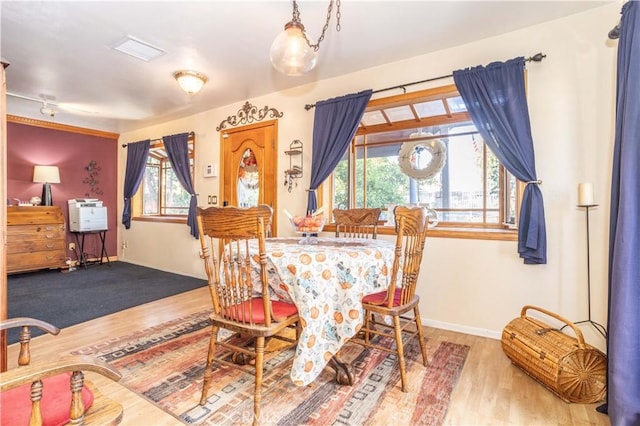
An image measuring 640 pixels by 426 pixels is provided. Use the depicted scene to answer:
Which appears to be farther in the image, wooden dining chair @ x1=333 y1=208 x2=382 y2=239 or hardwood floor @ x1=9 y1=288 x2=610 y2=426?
wooden dining chair @ x1=333 y1=208 x2=382 y2=239

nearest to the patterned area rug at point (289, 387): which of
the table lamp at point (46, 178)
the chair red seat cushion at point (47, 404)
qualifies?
the chair red seat cushion at point (47, 404)

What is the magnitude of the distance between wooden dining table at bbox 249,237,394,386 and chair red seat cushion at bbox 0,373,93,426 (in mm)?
925

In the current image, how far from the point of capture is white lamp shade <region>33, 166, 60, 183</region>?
4.89m

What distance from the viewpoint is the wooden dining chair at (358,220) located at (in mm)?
2734

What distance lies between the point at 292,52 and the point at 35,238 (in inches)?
206

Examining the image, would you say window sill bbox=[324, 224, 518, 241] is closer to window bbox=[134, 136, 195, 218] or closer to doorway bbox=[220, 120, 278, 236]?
doorway bbox=[220, 120, 278, 236]

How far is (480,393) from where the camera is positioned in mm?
1809

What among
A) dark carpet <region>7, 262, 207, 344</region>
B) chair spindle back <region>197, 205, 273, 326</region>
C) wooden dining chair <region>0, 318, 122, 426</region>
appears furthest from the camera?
dark carpet <region>7, 262, 207, 344</region>

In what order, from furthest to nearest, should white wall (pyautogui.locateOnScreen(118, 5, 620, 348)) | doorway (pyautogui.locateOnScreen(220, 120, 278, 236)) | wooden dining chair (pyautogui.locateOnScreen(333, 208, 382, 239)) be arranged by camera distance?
doorway (pyautogui.locateOnScreen(220, 120, 278, 236)), wooden dining chair (pyautogui.locateOnScreen(333, 208, 382, 239)), white wall (pyautogui.locateOnScreen(118, 5, 620, 348))

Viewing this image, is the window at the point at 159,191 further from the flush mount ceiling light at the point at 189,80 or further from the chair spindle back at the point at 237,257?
the chair spindle back at the point at 237,257

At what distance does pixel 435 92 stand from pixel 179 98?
3247 mm

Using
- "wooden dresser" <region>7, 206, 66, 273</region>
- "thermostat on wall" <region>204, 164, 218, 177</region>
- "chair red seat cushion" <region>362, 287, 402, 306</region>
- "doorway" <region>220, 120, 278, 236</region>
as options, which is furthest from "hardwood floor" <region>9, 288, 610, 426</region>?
"wooden dresser" <region>7, 206, 66, 273</region>

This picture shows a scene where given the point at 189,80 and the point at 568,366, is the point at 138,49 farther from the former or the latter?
the point at 568,366

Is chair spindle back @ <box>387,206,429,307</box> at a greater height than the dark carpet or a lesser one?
greater
